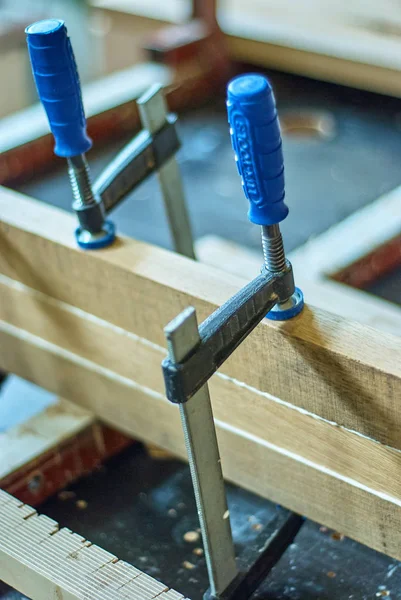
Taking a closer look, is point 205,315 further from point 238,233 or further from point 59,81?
point 238,233

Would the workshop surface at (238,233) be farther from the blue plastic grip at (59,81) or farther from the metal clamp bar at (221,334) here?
the blue plastic grip at (59,81)


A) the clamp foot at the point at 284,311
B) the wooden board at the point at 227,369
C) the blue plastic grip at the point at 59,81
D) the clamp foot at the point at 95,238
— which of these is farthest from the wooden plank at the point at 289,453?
the blue plastic grip at the point at 59,81

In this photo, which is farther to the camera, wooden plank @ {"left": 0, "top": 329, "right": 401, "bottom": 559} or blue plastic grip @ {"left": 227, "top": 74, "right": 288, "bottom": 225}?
wooden plank @ {"left": 0, "top": 329, "right": 401, "bottom": 559}

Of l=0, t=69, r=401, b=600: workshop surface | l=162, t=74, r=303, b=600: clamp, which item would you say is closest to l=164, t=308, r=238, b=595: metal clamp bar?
l=162, t=74, r=303, b=600: clamp

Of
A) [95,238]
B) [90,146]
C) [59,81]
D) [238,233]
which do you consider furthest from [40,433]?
[238,233]

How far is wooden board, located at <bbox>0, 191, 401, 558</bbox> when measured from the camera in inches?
35.6

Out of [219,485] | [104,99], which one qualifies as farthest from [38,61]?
[104,99]

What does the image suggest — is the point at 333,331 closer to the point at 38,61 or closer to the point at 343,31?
the point at 38,61

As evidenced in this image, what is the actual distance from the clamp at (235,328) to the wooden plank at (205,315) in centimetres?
5

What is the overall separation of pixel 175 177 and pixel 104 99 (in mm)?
911

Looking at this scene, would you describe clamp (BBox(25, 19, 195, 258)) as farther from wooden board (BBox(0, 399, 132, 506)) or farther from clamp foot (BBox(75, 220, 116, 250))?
wooden board (BBox(0, 399, 132, 506))

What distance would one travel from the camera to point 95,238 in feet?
3.62

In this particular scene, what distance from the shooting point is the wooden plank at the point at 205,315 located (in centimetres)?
88

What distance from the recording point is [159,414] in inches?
47.1
